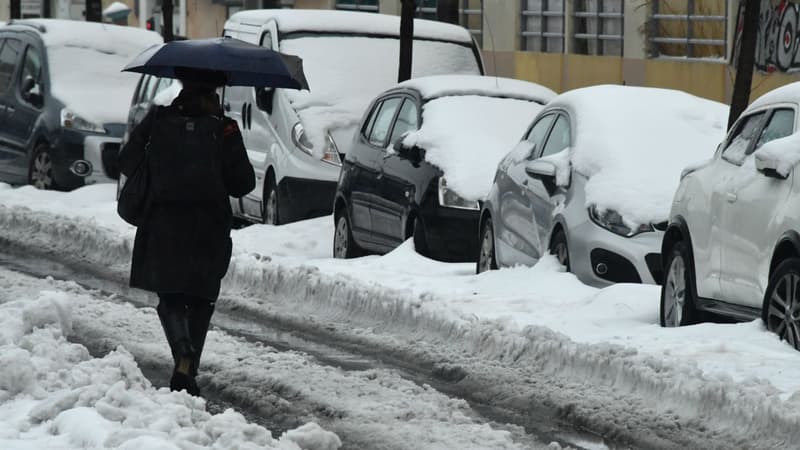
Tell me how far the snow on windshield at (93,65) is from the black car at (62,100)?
1 cm

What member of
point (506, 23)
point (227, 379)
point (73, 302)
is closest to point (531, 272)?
point (73, 302)

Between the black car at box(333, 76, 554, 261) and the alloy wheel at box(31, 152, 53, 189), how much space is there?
684 cm

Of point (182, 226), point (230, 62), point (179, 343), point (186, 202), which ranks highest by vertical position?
point (230, 62)

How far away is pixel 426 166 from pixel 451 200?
33cm

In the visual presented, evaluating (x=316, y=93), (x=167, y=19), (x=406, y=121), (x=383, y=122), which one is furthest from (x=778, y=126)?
(x=167, y=19)

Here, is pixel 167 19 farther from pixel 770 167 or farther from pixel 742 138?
pixel 770 167

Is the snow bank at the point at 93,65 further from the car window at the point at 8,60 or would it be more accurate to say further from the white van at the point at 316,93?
the white van at the point at 316,93

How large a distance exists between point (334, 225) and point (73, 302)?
14.5ft

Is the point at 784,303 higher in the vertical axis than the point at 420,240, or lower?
higher

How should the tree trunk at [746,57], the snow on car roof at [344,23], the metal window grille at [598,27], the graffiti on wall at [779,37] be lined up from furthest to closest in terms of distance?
1. the metal window grille at [598,27]
2. the graffiti on wall at [779,37]
3. the snow on car roof at [344,23]
4. the tree trunk at [746,57]

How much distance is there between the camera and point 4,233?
18391 mm

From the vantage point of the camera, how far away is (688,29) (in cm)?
2758

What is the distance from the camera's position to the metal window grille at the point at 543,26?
105 ft

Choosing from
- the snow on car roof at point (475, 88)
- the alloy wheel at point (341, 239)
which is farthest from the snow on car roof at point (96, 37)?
the snow on car roof at point (475, 88)
